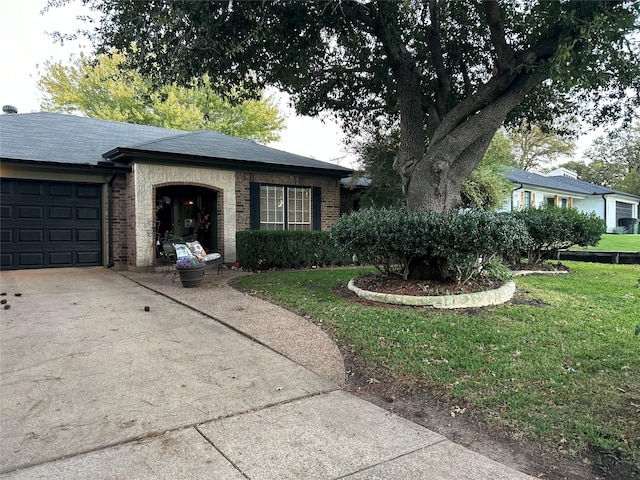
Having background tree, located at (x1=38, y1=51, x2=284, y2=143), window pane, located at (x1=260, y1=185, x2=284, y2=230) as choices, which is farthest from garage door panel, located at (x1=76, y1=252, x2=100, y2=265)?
background tree, located at (x1=38, y1=51, x2=284, y2=143)

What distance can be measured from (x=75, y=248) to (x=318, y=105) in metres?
7.30

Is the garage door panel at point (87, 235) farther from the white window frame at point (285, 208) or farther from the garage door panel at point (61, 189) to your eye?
the white window frame at point (285, 208)

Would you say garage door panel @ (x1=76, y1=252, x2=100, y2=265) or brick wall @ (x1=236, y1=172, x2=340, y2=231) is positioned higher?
brick wall @ (x1=236, y1=172, x2=340, y2=231)

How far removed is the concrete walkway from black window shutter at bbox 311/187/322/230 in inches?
288

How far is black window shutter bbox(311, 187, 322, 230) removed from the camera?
13.0 meters

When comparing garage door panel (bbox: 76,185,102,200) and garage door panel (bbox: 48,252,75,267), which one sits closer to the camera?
garage door panel (bbox: 48,252,75,267)

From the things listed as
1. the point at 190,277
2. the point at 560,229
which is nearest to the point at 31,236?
the point at 190,277

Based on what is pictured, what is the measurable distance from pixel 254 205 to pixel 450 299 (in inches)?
278

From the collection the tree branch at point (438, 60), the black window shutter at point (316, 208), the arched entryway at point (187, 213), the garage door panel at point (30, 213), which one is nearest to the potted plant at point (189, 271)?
the arched entryway at point (187, 213)

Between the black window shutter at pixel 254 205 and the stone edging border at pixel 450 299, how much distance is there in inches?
229

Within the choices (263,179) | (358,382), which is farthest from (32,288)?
(358,382)

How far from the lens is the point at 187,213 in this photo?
1288 centimetres

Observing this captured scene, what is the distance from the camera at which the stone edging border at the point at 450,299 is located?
6168 mm

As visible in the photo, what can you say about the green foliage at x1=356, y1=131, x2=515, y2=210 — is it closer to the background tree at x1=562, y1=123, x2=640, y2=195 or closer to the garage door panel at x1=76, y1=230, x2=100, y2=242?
the garage door panel at x1=76, y1=230, x2=100, y2=242
